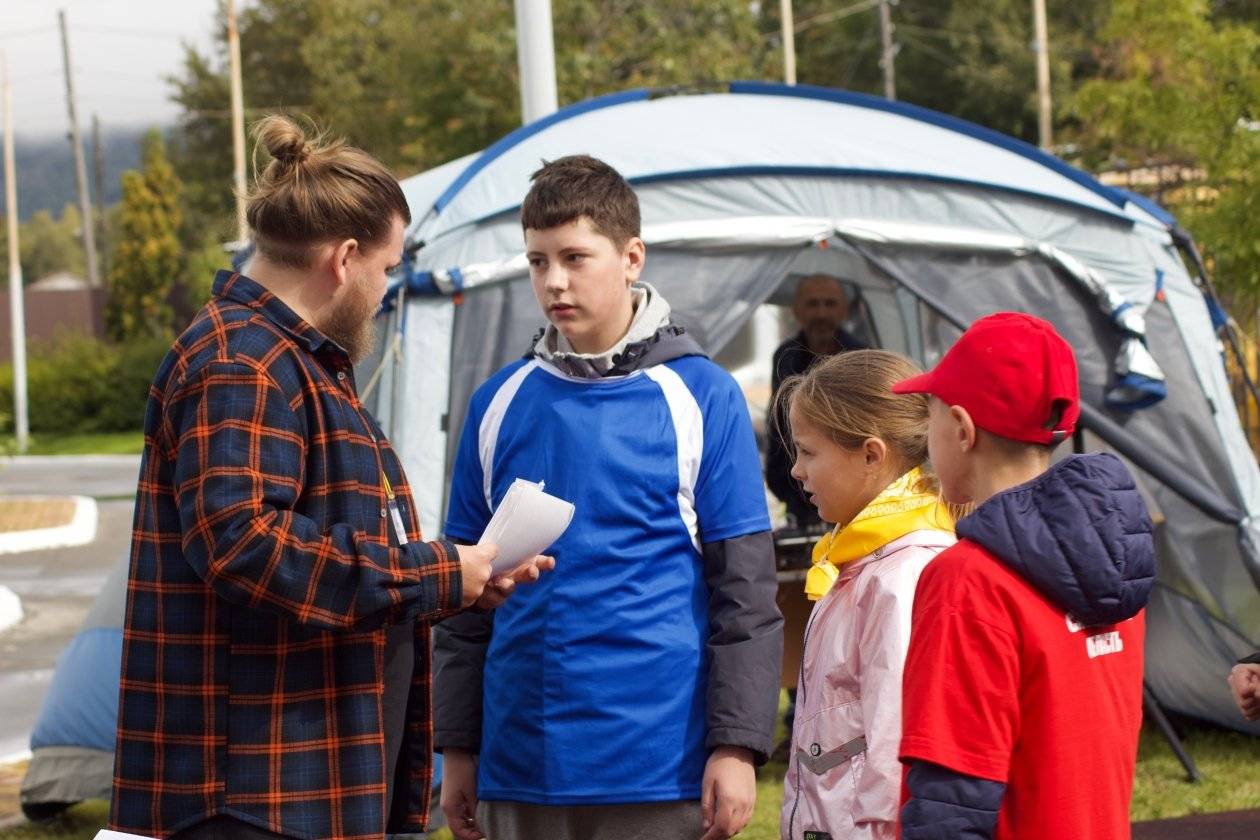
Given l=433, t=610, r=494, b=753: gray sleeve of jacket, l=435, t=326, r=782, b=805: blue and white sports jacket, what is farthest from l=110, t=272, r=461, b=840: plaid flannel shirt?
l=433, t=610, r=494, b=753: gray sleeve of jacket

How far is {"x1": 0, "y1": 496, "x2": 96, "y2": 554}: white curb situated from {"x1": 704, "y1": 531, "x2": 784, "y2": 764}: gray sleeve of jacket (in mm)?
11532

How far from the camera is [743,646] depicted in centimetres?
259

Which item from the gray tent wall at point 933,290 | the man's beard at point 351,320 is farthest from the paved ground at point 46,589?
the man's beard at point 351,320

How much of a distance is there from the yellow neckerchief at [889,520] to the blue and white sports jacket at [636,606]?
180 millimetres

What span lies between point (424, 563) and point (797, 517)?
13.3 feet

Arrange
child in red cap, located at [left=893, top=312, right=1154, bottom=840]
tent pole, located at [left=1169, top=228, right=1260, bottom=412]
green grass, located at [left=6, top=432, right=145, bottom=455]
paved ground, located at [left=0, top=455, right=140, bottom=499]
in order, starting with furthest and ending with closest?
green grass, located at [left=6, top=432, right=145, bottom=455] → paved ground, located at [left=0, top=455, right=140, bottom=499] → tent pole, located at [left=1169, top=228, right=1260, bottom=412] → child in red cap, located at [left=893, top=312, right=1154, bottom=840]

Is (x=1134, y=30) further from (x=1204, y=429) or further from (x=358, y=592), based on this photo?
(x=358, y=592)

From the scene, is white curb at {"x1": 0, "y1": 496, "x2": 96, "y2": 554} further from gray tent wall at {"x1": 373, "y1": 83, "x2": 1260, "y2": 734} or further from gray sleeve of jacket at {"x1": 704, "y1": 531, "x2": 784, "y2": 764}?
gray sleeve of jacket at {"x1": 704, "y1": 531, "x2": 784, "y2": 764}

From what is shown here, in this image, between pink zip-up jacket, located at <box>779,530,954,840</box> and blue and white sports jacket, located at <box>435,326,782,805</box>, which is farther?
blue and white sports jacket, located at <box>435,326,782,805</box>

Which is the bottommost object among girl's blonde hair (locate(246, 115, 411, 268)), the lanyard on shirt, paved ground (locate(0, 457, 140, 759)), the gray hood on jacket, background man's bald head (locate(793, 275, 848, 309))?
paved ground (locate(0, 457, 140, 759))

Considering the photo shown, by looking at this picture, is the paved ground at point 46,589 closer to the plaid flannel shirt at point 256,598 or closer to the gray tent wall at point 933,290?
the gray tent wall at point 933,290

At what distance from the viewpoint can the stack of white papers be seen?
2297 millimetres

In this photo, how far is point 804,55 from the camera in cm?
3731

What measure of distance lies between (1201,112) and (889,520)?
24.3 feet
